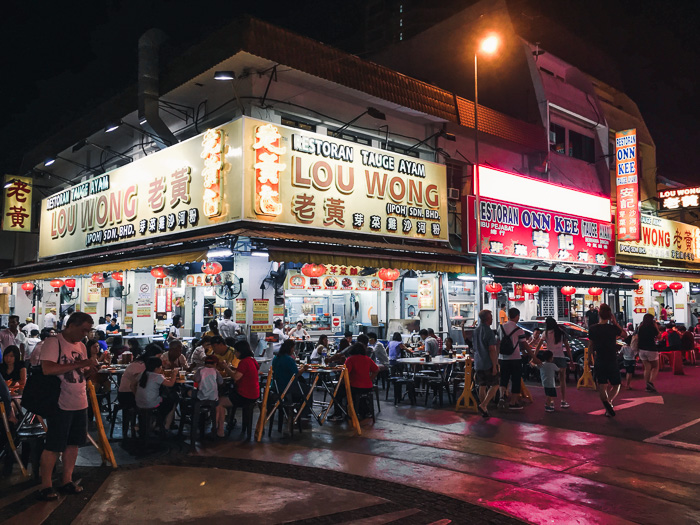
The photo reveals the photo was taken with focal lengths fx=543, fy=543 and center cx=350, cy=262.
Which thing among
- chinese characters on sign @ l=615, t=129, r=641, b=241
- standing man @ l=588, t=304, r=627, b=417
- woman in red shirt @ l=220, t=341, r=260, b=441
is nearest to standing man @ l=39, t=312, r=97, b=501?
woman in red shirt @ l=220, t=341, r=260, b=441

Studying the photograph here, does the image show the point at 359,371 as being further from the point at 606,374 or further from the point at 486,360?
the point at 606,374

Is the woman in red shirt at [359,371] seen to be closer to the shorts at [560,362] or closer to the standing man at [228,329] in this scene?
the shorts at [560,362]

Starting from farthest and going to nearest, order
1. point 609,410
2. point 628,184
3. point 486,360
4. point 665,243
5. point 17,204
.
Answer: point 665,243, point 628,184, point 17,204, point 486,360, point 609,410

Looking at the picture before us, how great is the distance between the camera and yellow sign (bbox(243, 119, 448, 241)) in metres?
13.5

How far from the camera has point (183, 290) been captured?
2089 cm

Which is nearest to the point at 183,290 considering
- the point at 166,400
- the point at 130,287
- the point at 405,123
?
the point at 130,287

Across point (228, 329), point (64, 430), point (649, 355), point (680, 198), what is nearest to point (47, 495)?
point (64, 430)

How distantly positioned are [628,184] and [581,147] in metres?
3.15

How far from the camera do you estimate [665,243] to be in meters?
28.0

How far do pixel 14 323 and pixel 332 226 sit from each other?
26.5 ft

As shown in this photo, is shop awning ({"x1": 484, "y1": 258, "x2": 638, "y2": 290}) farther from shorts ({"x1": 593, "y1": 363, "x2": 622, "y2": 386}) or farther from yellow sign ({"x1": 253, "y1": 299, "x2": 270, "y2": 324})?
shorts ({"x1": 593, "y1": 363, "x2": 622, "y2": 386})

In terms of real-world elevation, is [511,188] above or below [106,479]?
above

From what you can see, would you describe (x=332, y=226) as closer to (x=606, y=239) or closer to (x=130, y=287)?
(x=130, y=287)

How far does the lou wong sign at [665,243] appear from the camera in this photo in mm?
25719
